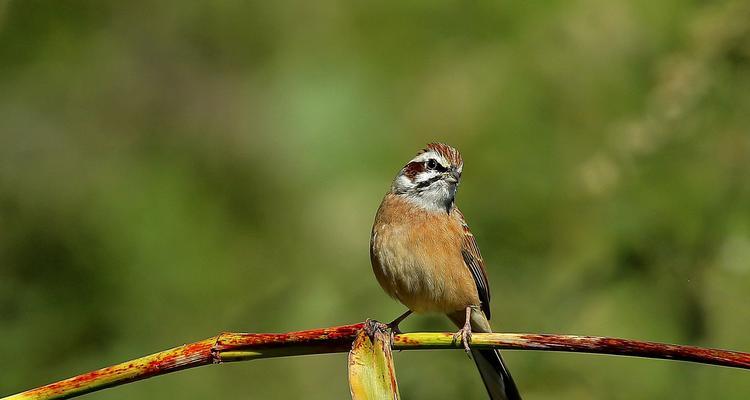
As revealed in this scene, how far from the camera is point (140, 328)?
15.4 feet

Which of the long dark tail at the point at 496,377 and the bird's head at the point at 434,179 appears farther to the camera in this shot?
the bird's head at the point at 434,179

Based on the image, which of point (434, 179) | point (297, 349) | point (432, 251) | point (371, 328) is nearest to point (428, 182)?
point (434, 179)

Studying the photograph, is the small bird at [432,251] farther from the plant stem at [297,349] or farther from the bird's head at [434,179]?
the plant stem at [297,349]

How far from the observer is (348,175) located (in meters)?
5.48

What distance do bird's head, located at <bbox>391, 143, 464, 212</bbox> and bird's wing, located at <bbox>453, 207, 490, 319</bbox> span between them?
17cm

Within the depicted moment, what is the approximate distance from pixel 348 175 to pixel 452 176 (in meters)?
1.38

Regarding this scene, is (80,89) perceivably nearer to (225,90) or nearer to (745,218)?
(225,90)

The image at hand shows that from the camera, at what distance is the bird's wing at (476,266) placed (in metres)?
4.22

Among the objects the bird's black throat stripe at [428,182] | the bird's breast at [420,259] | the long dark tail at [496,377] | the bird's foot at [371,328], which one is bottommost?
the bird's foot at [371,328]

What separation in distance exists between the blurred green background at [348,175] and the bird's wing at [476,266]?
10.0 inches

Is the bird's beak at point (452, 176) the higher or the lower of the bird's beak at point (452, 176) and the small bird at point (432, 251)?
the higher

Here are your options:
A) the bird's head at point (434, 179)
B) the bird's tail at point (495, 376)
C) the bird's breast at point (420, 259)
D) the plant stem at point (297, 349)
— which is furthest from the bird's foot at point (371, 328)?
the bird's head at point (434, 179)

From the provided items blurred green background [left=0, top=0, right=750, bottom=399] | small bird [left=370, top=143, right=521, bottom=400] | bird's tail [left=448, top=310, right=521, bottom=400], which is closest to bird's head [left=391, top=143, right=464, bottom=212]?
small bird [left=370, top=143, right=521, bottom=400]

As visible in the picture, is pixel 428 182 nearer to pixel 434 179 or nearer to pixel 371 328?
pixel 434 179
